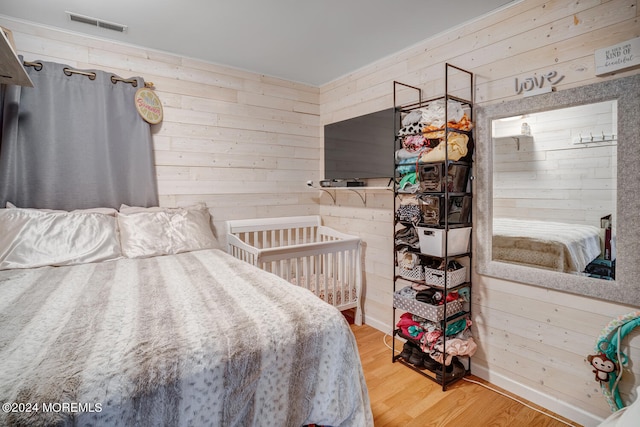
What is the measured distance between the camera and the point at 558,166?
1.82m

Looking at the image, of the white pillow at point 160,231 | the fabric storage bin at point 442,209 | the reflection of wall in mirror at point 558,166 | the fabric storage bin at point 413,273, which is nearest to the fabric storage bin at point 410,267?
the fabric storage bin at point 413,273

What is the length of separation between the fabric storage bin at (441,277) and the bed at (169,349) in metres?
1.04

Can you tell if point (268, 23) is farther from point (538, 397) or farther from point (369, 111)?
point (538, 397)

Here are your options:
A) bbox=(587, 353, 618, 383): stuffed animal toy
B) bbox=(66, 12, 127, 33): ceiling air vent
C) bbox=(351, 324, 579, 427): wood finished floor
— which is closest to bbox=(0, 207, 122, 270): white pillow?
bbox=(66, 12, 127, 33): ceiling air vent

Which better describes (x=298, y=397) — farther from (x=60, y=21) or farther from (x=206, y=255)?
(x=60, y=21)

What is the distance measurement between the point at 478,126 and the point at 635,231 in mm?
996

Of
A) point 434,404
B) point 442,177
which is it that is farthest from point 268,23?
point 434,404

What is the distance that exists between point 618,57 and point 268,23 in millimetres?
1998

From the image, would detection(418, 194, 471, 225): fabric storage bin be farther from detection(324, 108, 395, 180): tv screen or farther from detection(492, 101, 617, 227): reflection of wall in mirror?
detection(324, 108, 395, 180): tv screen

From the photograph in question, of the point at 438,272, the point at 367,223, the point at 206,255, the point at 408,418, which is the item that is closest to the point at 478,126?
the point at 438,272

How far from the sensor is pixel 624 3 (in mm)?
1565

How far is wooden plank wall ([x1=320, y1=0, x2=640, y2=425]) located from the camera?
5.49ft

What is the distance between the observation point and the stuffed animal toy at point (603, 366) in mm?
1550

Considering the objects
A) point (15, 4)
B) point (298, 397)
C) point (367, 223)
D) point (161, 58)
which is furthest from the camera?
point (367, 223)
